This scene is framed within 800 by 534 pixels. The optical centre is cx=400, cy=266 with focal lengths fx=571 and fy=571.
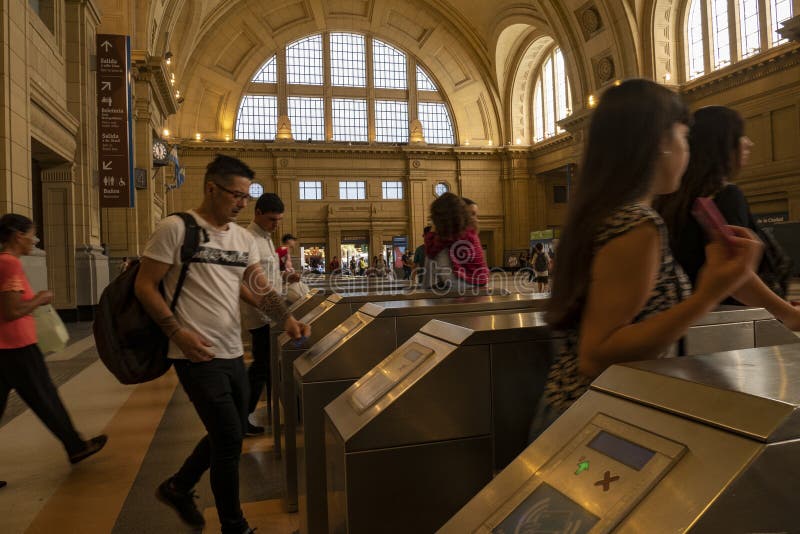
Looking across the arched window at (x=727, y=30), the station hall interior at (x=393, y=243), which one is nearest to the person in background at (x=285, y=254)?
the station hall interior at (x=393, y=243)

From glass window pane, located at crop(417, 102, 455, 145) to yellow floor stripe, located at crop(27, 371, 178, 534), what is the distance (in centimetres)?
2817

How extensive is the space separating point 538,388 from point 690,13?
72.1 ft

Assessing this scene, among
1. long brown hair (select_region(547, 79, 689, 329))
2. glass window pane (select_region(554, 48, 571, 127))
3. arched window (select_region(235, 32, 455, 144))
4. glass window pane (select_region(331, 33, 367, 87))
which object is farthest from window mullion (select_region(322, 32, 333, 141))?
long brown hair (select_region(547, 79, 689, 329))

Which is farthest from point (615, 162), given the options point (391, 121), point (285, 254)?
point (391, 121)

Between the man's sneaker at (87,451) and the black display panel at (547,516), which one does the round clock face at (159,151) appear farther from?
the black display panel at (547,516)

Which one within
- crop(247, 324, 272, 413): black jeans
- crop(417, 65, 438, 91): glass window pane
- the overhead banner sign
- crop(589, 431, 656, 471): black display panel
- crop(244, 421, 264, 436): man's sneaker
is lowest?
crop(244, 421, 264, 436): man's sneaker

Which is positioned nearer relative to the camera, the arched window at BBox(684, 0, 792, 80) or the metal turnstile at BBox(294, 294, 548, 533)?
the metal turnstile at BBox(294, 294, 548, 533)

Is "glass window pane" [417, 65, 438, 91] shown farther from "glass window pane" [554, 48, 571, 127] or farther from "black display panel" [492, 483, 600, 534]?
"black display panel" [492, 483, 600, 534]

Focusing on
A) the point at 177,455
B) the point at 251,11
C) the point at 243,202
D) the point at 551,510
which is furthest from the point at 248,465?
the point at 251,11

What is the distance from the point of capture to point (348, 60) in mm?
30609

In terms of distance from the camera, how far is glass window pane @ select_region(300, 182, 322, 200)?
1154 inches

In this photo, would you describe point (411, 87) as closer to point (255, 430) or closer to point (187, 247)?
point (255, 430)

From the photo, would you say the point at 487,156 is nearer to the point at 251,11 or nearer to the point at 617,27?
the point at 617,27

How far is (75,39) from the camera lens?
36.3 ft
